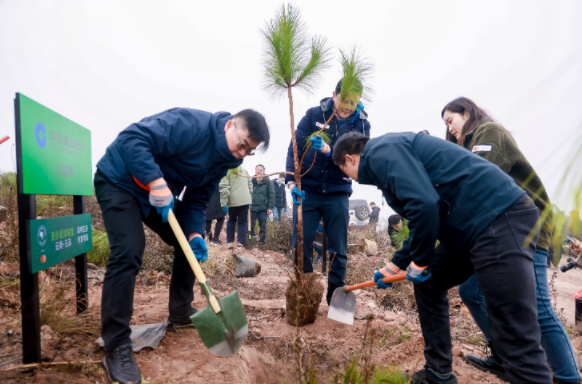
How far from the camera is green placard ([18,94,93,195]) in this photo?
1.82 metres

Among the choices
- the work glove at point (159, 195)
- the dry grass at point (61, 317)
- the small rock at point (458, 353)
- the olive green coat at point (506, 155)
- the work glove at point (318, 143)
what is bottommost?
the small rock at point (458, 353)

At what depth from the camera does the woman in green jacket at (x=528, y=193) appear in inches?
74.1

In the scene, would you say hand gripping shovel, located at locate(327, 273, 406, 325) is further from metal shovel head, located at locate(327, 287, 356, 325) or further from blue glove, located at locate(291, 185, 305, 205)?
blue glove, located at locate(291, 185, 305, 205)

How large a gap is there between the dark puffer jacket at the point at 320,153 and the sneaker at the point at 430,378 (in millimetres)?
1631

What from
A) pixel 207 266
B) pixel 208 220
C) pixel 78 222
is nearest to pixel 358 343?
pixel 78 222

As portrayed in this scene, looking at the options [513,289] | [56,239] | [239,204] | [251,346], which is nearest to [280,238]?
[239,204]

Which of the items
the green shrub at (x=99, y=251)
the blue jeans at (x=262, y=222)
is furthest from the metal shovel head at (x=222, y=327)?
the blue jeans at (x=262, y=222)

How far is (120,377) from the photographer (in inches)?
69.7

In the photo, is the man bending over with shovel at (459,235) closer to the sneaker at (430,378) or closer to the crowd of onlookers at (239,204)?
the sneaker at (430,378)

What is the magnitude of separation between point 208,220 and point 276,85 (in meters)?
4.18

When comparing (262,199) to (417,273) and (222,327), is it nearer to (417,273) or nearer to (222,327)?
(222,327)

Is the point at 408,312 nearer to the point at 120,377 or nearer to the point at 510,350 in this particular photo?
the point at 510,350

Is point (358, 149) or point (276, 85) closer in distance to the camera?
point (358, 149)

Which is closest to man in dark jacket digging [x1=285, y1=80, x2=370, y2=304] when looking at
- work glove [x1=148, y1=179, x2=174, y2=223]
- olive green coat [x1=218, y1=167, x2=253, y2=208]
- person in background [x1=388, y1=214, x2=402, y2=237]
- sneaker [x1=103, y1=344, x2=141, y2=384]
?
work glove [x1=148, y1=179, x2=174, y2=223]
